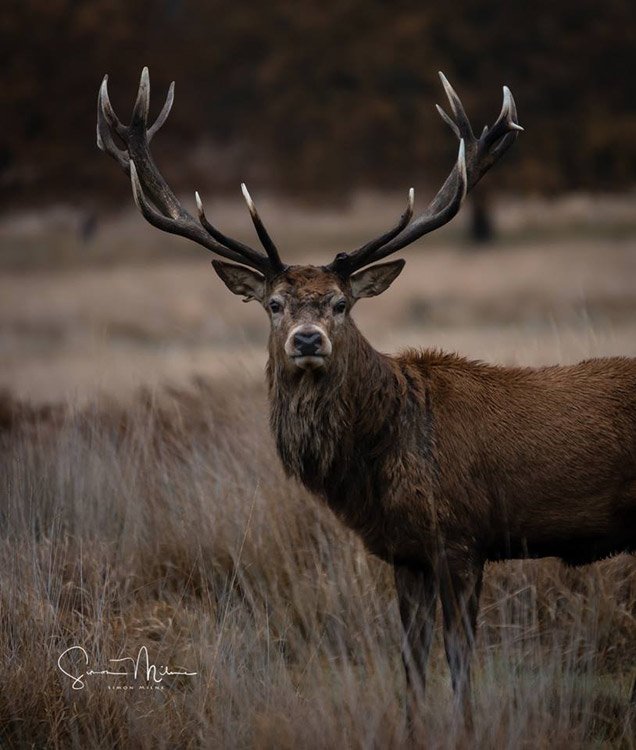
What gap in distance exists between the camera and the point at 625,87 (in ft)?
86.1

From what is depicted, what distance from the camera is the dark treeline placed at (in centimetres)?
2342

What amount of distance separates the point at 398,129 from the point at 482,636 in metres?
21.0

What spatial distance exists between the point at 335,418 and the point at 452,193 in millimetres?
1310

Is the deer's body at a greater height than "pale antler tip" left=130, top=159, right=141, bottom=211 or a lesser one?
lesser

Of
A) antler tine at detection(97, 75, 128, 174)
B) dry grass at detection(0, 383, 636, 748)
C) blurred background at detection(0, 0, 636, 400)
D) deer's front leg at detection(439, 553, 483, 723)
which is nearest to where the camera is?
dry grass at detection(0, 383, 636, 748)

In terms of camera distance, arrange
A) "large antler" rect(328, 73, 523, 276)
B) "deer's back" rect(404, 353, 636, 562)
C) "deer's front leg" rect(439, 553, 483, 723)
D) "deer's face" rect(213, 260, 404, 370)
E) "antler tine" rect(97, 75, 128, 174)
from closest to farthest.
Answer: "deer's front leg" rect(439, 553, 483, 723)
"deer's face" rect(213, 260, 404, 370)
"deer's back" rect(404, 353, 636, 562)
"large antler" rect(328, 73, 523, 276)
"antler tine" rect(97, 75, 128, 174)

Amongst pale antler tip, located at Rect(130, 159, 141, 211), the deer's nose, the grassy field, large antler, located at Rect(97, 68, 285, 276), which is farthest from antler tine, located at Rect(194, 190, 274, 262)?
the grassy field

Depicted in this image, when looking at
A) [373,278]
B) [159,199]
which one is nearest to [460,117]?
[373,278]

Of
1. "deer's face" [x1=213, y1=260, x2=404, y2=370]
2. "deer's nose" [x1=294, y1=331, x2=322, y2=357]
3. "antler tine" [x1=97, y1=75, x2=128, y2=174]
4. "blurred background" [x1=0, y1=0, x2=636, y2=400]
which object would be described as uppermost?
"blurred background" [x1=0, y1=0, x2=636, y2=400]

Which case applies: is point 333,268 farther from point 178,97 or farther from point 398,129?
point 178,97

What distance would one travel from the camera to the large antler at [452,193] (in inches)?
197

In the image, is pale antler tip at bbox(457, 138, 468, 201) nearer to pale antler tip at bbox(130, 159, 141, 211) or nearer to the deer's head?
the deer's head

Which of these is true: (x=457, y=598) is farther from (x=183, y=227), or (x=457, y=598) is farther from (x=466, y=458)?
(x=183, y=227)

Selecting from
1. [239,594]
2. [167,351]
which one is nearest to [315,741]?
[239,594]
